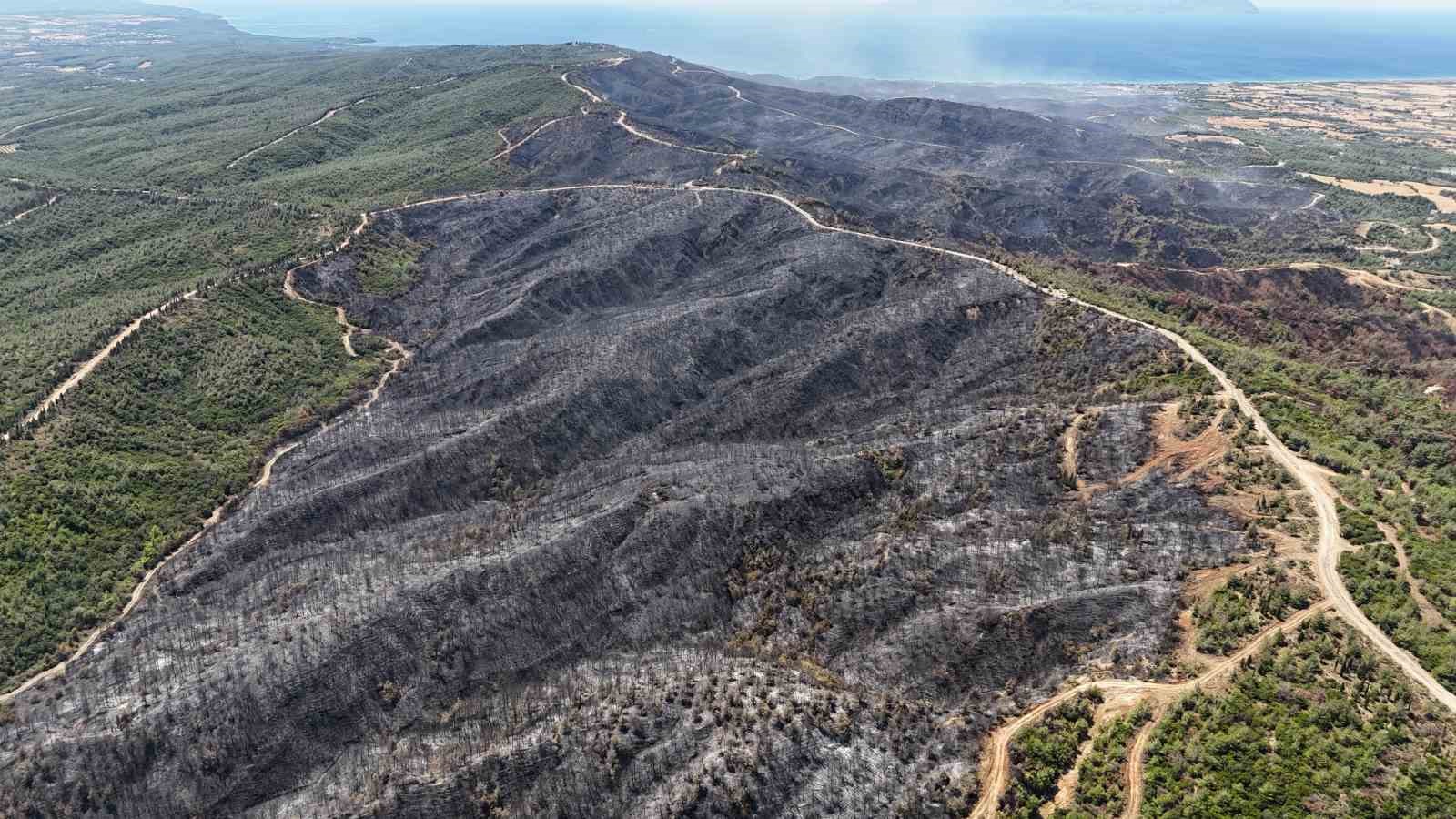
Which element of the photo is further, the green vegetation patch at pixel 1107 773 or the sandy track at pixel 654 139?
the sandy track at pixel 654 139

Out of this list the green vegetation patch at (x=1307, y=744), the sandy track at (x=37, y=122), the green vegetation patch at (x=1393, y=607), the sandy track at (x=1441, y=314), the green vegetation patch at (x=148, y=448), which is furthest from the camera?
the sandy track at (x=37, y=122)

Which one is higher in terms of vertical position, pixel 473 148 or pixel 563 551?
pixel 473 148

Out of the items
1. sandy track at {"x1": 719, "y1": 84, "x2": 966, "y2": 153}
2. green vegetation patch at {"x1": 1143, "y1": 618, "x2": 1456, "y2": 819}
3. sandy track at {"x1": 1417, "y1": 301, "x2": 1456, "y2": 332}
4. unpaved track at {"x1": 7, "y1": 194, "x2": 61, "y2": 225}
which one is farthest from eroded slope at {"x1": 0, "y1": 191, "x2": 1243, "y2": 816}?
sandy track at {"x1": 719, "y1": 84, "x2": 966, "y2": 153}

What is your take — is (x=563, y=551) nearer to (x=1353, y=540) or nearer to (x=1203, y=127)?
(x=1353, y=540)

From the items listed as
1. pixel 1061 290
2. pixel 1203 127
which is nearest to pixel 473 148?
pixel 1061 290

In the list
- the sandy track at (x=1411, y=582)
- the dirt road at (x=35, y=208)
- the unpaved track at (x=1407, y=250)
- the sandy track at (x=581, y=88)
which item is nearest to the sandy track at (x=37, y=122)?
the dirt road at (x=35, y=208)

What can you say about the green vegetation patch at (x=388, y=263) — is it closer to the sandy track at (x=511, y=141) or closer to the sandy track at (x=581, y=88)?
the sandy track at (x=511, y=141)

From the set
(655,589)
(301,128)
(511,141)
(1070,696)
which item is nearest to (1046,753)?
(1070,696)

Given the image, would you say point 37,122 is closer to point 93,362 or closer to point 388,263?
point 388,263
